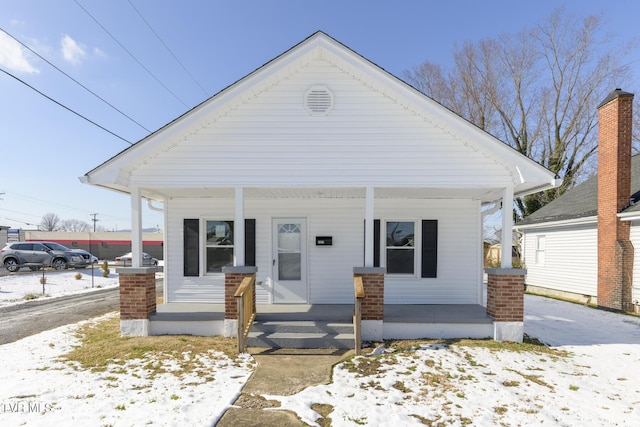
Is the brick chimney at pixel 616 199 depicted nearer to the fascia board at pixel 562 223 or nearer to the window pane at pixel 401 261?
the fascia board at pixel 562 223

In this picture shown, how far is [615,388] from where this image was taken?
168 inches

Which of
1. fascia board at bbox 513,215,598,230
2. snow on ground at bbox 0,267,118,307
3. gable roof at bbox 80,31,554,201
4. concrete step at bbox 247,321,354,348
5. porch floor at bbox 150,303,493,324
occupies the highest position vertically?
gable roof at bbox 80,31,554,201

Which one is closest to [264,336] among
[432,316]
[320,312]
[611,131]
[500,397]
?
[320,312]

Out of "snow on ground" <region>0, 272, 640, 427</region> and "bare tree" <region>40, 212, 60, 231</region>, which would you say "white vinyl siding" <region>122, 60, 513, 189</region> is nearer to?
"snow on ground" <region>0, 272, 640, 427</region>

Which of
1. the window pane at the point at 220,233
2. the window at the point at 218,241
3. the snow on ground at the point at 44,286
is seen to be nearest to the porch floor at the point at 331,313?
the window at the point at 218,241

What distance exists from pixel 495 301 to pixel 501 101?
20110mm

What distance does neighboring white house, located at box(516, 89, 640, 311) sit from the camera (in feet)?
32.2

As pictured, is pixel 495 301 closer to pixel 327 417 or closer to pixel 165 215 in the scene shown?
pixel 327 417

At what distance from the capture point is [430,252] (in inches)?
303

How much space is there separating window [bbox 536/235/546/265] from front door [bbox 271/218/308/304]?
11.3 m

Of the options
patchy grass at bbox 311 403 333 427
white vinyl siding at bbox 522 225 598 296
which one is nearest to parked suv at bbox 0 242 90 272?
patchy grass at bbox 311 403 333 427

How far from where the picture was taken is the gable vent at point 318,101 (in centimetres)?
612

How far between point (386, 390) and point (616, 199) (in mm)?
10447

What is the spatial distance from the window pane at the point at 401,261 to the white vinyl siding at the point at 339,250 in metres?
0.19
